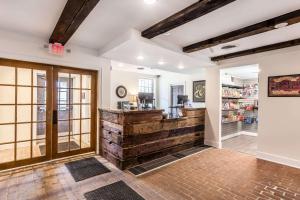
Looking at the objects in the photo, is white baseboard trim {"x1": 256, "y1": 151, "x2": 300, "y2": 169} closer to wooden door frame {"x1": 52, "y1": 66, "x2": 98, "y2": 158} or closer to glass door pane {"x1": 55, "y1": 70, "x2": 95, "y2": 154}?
wooden door frame {"x1": 52, "y1": 66, "x2": 98, "y2": 158}

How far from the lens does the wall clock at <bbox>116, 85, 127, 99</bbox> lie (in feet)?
23.9

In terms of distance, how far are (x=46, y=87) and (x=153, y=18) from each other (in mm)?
2670

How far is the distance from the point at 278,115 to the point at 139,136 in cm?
313

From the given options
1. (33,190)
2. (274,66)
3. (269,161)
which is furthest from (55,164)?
(274,66)

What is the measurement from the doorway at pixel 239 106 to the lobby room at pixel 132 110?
125 centimetres

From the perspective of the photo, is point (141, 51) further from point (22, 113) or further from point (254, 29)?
point (22, 113)

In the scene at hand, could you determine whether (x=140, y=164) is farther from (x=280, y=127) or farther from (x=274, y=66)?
(x=274, y=66)

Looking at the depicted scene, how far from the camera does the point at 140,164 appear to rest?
3.56 m

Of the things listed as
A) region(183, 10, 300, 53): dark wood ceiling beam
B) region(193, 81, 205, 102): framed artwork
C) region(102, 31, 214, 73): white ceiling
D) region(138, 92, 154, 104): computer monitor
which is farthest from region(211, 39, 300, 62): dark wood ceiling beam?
region(138, 92, 154, 104): computer monitor

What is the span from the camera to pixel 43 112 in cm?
362

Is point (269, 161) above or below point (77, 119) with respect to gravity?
below

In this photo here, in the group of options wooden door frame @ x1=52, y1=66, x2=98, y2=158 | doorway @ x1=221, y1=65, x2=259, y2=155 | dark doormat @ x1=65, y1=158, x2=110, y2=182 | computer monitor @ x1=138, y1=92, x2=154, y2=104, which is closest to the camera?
dark doormat @ x1=65, y1=158, x2=110, y2=182

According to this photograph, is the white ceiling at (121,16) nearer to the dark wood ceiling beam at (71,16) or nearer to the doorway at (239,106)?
the dark wood ceiling beam at (71,16)

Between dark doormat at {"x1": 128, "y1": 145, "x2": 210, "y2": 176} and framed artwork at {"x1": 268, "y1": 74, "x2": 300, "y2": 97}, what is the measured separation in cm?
228
